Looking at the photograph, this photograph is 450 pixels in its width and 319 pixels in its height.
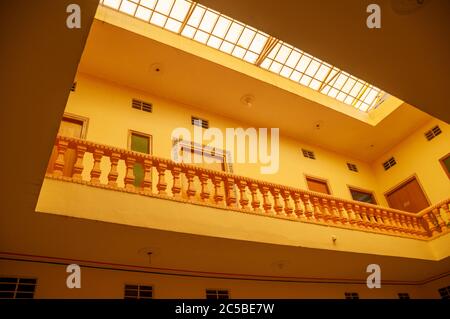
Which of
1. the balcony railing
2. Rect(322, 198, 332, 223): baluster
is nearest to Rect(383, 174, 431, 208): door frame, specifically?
the balcony railing

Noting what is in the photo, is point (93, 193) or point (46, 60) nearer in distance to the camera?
point (46, 60)

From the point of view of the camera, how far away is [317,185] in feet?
33.9

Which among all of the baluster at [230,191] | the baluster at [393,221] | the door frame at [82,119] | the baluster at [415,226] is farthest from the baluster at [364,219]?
the door frame at [82,119]

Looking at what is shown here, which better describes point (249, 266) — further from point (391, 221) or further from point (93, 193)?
point (391, 221)

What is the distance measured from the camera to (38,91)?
9.29 ft

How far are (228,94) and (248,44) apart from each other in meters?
1.41

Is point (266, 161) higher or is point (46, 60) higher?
point (266, 161)

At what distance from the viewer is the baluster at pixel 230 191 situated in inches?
227

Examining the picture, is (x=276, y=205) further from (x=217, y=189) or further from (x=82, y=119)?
(x=82, y=119)

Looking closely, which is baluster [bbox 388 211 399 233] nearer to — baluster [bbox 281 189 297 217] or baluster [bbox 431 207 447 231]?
baluster [bbox 431 207 447 231]

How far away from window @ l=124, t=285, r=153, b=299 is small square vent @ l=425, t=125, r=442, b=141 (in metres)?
9.15

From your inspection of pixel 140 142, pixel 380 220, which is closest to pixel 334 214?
pixel 380 220

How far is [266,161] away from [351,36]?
650 centimetres

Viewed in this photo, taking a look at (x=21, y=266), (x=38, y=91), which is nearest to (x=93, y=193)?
(x=21, y=266)
